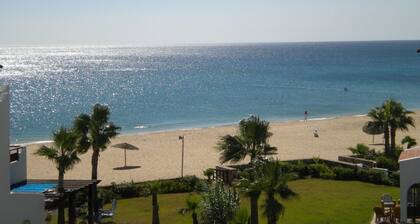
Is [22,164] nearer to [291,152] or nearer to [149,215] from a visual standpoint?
[149,215]

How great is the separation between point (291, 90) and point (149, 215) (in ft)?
248

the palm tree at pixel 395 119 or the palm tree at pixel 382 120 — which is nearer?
the palm tree at pixel 395 119

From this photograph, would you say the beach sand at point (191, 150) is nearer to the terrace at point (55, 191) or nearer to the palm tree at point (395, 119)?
the palm tree at point (395, 119)

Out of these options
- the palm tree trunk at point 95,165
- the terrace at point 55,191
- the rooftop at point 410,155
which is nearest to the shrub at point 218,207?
the terrace at point 55,191

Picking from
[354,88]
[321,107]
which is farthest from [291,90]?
[321,107]

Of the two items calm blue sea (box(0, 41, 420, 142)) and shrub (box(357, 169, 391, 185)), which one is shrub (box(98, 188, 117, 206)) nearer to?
shrub (box(357, 169, 391, 185))

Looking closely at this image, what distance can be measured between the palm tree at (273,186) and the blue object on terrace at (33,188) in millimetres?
6042

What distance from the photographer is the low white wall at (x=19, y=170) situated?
1691 cm

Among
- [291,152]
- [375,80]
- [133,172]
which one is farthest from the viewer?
[375,80]

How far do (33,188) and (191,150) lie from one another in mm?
24146

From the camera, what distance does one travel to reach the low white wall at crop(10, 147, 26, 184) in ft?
55.5

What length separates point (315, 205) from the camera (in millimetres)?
21891

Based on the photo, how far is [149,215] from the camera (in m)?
21.0

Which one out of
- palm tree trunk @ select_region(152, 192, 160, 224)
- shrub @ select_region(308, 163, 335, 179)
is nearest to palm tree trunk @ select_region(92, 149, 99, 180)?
palm tree trunk @ select_region(152, 192, 160, 224)
